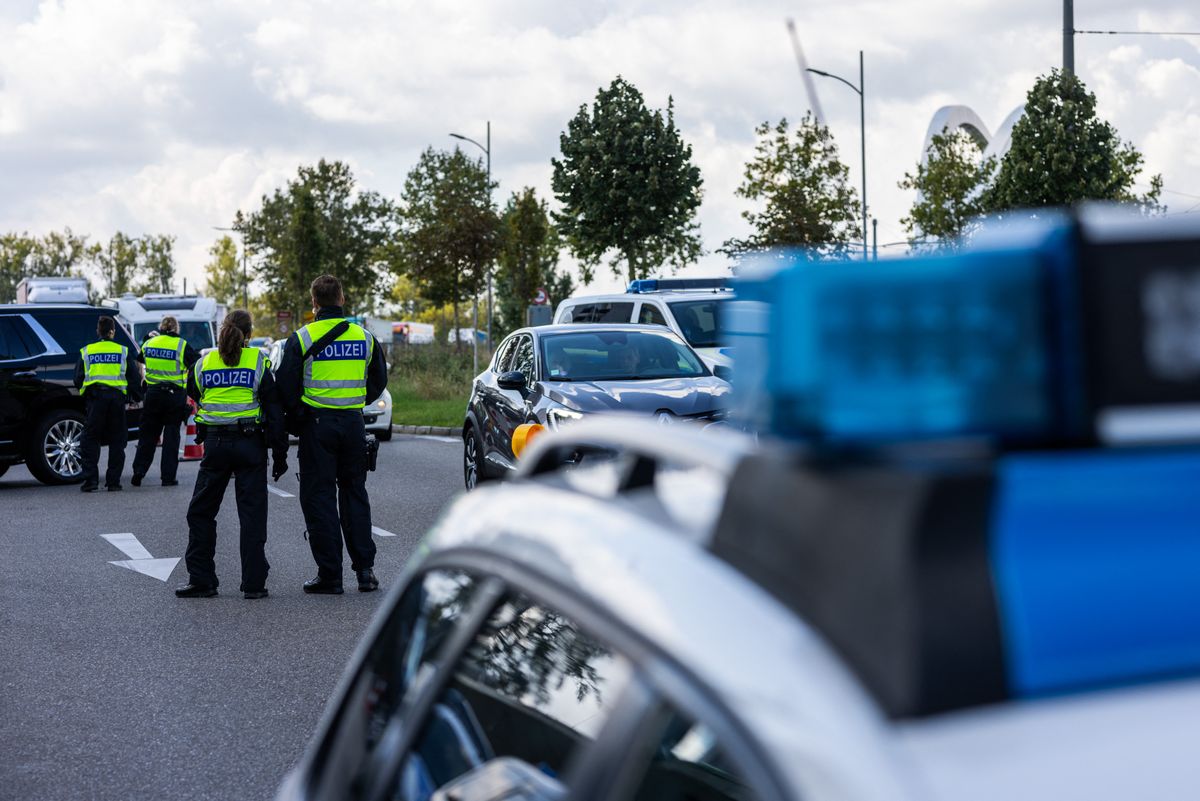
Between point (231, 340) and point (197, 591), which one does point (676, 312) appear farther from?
point (197, 591)

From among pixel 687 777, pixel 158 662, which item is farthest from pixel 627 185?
pixel 687 777

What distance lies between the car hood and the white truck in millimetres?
21843

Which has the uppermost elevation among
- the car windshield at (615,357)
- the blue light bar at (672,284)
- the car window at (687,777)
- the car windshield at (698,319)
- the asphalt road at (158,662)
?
the blue light bar at (672,284)

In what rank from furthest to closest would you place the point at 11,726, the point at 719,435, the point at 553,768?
the point at 11,726 < the point at 553,768 < the point at 719,435

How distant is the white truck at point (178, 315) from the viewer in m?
33.2

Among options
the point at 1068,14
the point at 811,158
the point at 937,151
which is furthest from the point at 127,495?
the point at 937,151

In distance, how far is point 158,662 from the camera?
754cm

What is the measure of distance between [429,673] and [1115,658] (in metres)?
1.08

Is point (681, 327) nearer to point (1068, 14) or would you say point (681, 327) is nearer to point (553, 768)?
point (1068, 14)

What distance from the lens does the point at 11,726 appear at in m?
6.29

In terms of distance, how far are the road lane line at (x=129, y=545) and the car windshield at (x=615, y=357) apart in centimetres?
334

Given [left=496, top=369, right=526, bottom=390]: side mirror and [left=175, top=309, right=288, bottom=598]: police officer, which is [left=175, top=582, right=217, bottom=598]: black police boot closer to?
[left=175, top=309, right=288, bottom=598]: police officer

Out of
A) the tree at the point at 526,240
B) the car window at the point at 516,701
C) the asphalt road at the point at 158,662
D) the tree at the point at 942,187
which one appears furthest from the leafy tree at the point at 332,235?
the car window at the point at 516,701

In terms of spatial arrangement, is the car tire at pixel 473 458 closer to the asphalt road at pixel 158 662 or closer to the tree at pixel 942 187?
the asphalt road at pixel 158 662
